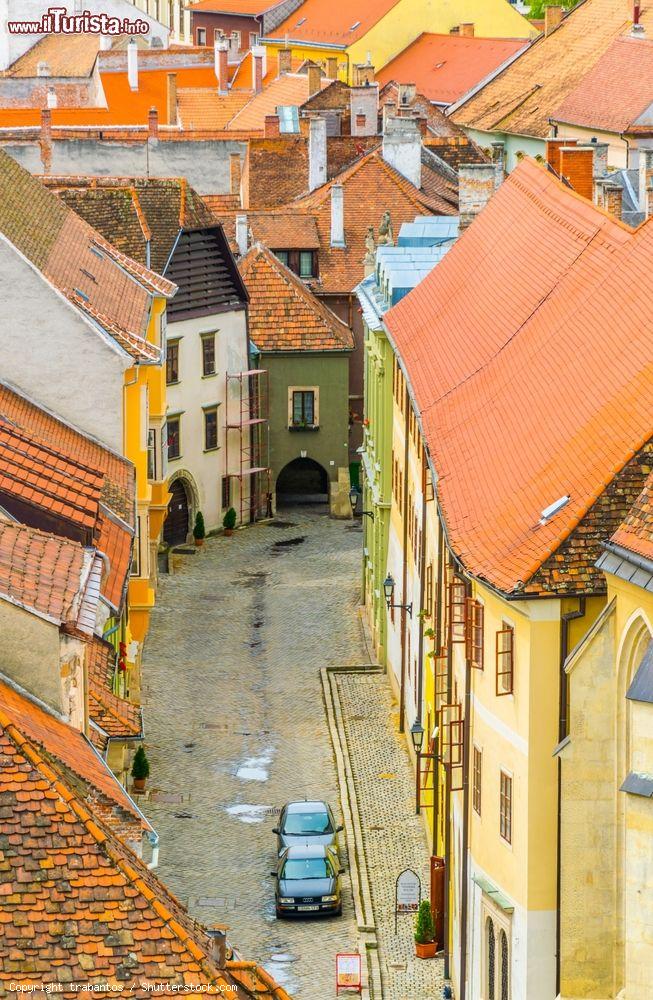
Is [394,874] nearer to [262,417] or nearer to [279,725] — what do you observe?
[279,725]

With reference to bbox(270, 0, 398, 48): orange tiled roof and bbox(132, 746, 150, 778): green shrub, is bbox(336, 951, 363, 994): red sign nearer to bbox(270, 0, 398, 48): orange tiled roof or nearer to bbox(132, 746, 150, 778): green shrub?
bbox(132, 746, 150, 778): green shrub

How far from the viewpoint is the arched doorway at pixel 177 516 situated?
8075cm

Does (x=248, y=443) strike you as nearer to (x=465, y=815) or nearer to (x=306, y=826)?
(x=306, y=826)

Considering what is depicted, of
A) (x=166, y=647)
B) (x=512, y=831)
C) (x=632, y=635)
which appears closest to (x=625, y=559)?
(x=632, y=635)

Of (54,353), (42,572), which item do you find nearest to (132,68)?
(54,353)

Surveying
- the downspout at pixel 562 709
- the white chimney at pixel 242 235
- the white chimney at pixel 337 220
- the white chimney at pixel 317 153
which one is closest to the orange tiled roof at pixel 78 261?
the downspout at pixel 562 709

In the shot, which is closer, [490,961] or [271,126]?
[490,961]

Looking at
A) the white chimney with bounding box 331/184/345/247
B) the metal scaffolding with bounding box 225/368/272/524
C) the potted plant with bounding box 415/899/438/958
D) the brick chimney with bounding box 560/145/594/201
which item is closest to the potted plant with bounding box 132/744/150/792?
the potted plant with bounding box 415/899/438/958

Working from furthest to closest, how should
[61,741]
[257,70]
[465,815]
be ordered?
1. [257,70]
2. [465,815]
3. [61,741]

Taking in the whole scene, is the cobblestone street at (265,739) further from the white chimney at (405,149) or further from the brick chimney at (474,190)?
the white chimney at (405,149)

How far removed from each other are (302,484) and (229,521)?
261 inches

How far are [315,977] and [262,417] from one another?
1717 inches

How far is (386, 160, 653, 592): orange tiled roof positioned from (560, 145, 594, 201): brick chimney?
11.6ft

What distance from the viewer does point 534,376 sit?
4275 centimetres
